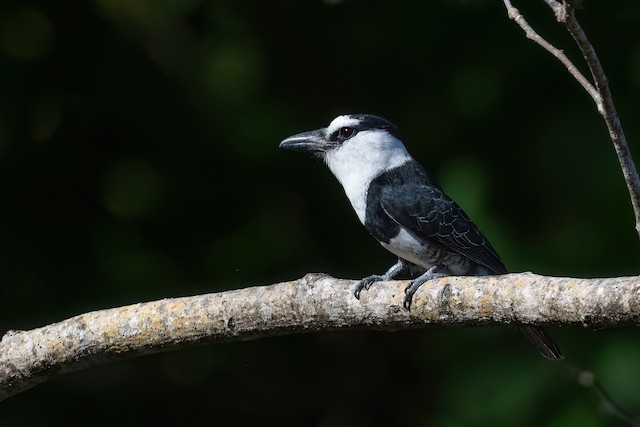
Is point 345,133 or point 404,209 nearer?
point 404,209

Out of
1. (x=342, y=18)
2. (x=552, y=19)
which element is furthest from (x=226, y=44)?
(x=552, y=19)

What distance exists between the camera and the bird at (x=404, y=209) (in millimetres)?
3994

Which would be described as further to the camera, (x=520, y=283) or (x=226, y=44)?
(x=226, y=44)

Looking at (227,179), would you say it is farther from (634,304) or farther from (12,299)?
(634,304)

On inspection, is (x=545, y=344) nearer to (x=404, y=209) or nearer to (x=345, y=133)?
(x=404, y=209)

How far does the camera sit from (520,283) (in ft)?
8.38

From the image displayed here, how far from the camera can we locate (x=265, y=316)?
3.02 meters

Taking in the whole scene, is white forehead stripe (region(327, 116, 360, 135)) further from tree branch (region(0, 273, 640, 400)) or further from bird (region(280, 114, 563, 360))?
tree branch (region(0, 273, 640, 400))

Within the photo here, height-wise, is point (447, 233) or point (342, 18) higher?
point (342, 18)

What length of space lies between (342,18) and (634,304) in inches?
125

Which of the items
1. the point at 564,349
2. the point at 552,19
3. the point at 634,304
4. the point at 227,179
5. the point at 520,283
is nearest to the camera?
the point at 634,304

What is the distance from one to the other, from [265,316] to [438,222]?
1190 mm

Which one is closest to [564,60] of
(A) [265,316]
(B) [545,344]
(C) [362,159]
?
(A) [265,316]

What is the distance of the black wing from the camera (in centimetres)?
399
